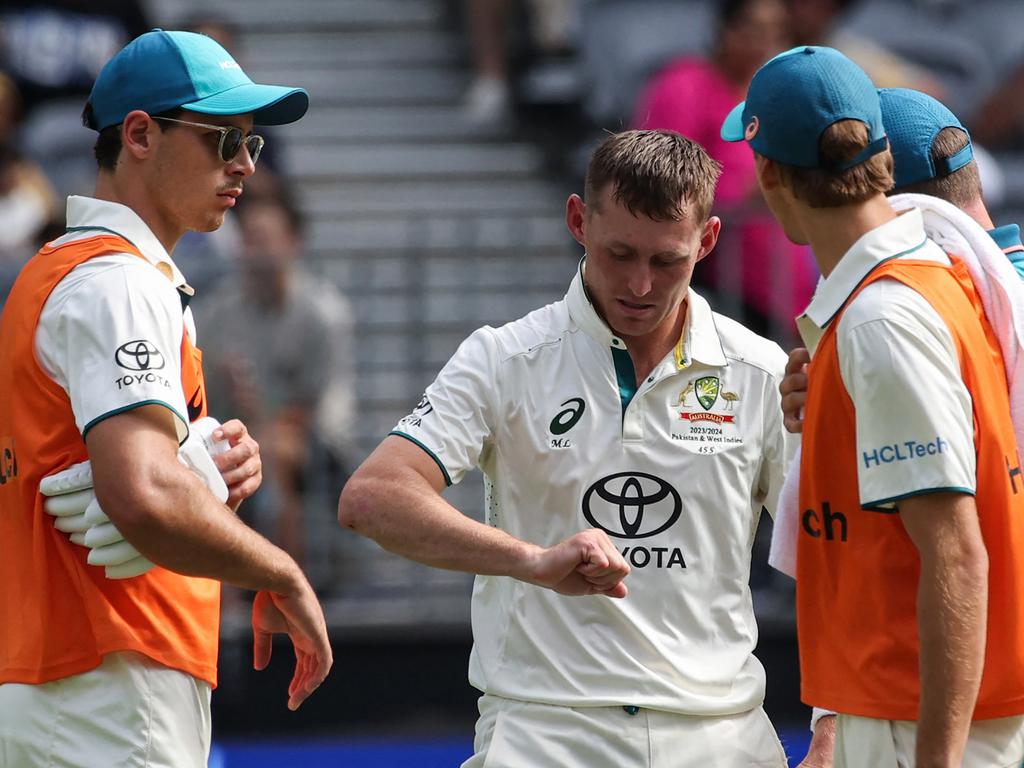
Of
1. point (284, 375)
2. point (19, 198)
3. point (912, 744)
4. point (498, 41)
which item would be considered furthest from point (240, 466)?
point (498, 41)

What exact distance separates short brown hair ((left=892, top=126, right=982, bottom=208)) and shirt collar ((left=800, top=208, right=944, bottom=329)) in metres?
0.29

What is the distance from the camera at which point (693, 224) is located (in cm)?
322

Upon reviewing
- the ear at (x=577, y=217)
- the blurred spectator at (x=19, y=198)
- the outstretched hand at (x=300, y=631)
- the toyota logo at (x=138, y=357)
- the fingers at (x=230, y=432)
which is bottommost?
the outstretched hand at (x=300, y=631)

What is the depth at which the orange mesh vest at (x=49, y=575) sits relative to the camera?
3.09 metres

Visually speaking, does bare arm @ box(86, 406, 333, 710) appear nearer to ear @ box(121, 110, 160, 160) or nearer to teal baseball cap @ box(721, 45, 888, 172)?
ear @ box(121, 110, 160, 160)

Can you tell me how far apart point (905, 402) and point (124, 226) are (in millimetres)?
1657

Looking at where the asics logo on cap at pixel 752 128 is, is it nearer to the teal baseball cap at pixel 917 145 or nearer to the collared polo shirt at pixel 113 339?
the teal baseball cap at pixel 917 145

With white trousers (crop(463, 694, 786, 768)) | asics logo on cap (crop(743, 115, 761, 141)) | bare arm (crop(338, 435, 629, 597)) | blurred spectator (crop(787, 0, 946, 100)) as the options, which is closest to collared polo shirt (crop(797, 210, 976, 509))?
asics logo on cap (crop(743, 115, 761, 141))

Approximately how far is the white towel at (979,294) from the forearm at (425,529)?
0.50 metres

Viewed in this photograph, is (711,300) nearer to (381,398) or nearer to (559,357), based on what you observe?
(381,398)

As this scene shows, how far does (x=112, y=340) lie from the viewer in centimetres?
302

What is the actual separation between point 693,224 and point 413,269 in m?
3.84

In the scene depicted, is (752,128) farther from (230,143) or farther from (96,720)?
(96,720)

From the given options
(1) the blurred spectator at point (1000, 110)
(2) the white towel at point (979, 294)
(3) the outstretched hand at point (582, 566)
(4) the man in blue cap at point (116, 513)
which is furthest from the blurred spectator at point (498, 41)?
(3) the outstretched hand at point (582, 566)
